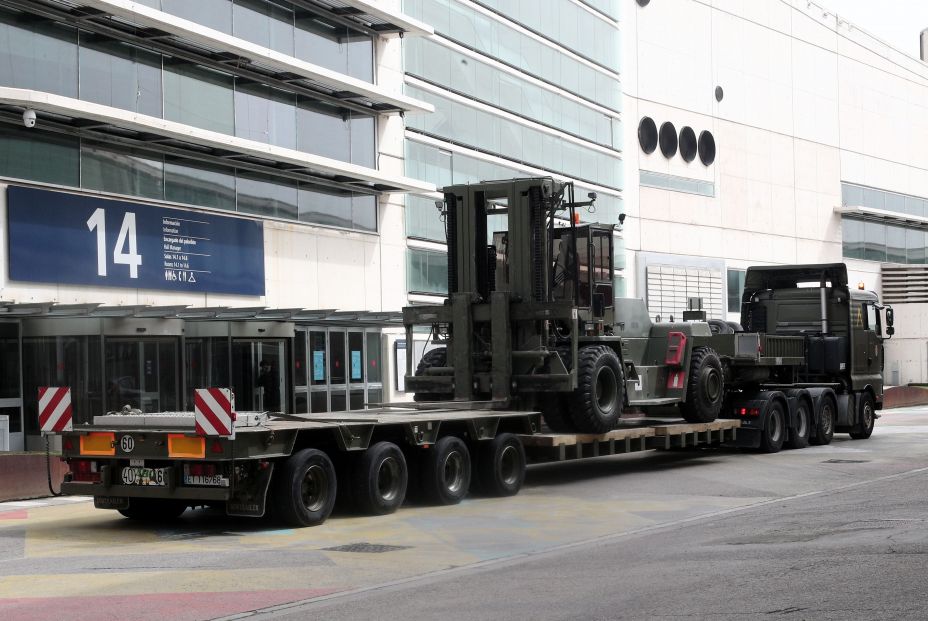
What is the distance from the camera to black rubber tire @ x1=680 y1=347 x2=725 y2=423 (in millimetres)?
21141

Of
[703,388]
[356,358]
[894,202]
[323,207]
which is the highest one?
[894,202]

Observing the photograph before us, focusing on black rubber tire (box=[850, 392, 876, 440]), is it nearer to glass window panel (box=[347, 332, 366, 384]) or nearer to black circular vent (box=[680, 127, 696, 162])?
glass window panel (box=[347, 332, 366, 384])

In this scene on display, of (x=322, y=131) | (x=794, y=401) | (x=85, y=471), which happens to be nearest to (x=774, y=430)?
(x=794, y=401)

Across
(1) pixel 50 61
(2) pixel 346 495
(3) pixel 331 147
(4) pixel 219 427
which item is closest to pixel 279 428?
(4) pixel 219 427

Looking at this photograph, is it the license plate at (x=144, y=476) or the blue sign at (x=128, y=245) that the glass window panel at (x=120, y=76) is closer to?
the blue sign at (x=128, y=245)

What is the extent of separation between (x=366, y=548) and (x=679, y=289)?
37.2m

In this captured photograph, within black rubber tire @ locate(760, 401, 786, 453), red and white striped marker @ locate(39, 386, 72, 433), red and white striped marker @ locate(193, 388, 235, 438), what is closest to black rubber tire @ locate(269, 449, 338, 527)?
red and white striped marker @ locate(193, 388, 235, 438)

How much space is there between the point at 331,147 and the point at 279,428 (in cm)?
1792

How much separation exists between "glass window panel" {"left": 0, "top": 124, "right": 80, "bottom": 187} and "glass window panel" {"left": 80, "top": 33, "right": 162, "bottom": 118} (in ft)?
3.31

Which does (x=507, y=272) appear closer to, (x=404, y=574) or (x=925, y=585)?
(x=404, y=574)

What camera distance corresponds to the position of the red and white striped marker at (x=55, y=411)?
45.9 ft

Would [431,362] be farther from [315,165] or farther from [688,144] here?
[688,144]

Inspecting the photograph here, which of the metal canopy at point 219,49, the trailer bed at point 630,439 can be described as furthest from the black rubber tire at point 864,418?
the metal canopy at point 219,49

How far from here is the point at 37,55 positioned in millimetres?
22453
